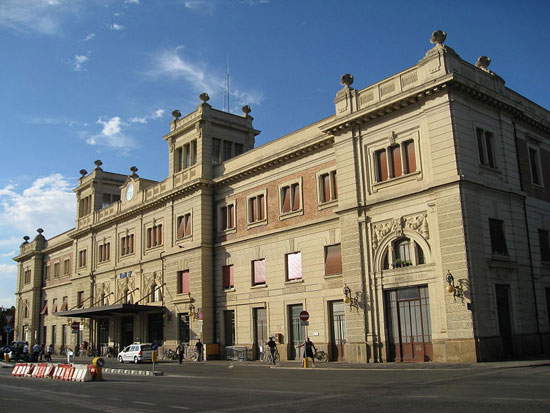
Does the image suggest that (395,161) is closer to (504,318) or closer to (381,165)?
(381,165)

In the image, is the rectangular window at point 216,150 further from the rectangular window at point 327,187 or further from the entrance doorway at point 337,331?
the entrance doorway at point 337,331

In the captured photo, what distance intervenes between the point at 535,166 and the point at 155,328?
31066 millimetres

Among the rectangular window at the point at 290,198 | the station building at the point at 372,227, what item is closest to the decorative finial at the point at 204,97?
the station building at the point at 372,227

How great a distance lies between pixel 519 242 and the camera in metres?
29.7

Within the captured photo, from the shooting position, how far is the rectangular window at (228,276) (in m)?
41.2

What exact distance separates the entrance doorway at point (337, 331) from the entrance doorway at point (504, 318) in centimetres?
862

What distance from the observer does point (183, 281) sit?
44.5m

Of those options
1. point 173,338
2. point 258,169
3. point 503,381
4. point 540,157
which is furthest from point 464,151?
point 173,338

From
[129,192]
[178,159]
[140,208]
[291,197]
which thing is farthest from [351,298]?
[129,192]

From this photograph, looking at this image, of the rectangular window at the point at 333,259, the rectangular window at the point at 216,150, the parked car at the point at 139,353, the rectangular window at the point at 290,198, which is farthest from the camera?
the rectangular window at the point at 216,150

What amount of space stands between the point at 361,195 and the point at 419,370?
10.6 m

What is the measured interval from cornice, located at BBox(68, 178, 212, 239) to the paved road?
22.1 m

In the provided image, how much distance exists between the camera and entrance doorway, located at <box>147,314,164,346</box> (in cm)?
4675

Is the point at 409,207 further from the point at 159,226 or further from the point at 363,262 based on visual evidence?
the point at 159,226
